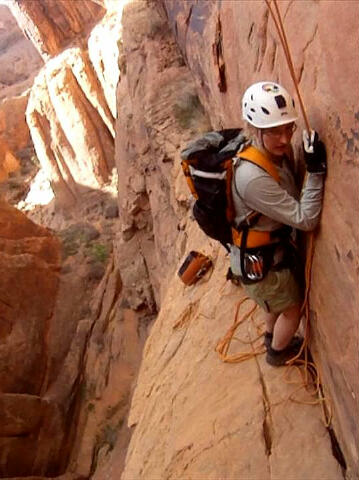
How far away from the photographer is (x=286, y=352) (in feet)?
14.3

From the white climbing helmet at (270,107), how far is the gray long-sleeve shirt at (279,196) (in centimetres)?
32

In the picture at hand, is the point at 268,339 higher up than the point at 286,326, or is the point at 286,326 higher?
the point at 286,326

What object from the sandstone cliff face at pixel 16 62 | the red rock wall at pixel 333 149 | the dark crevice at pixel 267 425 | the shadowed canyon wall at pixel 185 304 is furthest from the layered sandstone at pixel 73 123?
the dark crevice at pixel 267 425

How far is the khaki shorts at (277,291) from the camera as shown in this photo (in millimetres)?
3758

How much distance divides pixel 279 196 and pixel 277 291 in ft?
2.92

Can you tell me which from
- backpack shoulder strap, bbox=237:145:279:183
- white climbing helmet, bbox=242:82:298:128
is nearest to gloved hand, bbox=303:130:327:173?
white climbing helmet, bbox=242:82:298:128

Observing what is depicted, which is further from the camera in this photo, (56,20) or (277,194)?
(56,20)

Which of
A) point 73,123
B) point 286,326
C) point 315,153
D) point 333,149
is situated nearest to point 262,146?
point 315,153

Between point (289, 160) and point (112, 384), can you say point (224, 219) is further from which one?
point (112, 384)

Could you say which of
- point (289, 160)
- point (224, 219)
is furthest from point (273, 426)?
point (289, 160)

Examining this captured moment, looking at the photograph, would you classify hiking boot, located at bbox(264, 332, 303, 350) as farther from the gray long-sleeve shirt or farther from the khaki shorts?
the gray long-sleeve shirt

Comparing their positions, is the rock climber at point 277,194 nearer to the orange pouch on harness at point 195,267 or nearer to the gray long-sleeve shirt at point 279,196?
the gray long-sleeve shirt at point 279,196

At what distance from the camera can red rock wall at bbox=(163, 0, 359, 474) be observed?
8.59 ft

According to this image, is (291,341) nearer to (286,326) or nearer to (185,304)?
(286,326)
